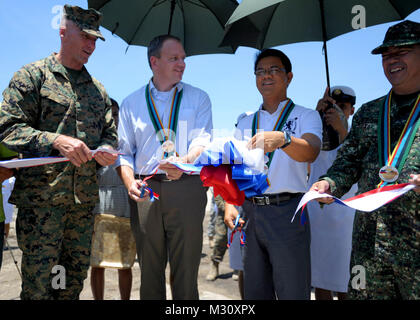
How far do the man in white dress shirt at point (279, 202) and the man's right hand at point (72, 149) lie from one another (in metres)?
1.29

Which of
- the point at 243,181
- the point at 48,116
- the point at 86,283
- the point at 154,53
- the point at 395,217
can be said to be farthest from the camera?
the point at 86,283

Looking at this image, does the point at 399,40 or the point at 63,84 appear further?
the point at 63,84

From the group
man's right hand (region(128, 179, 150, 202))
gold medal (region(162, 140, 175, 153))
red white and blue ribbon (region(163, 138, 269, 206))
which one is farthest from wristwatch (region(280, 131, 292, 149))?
man's right hand (region(128, 179, 150, 202))

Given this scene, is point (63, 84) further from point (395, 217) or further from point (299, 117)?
point (395, 217)

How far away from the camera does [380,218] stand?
2.35m

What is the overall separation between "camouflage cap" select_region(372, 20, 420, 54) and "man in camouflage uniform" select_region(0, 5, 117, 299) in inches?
89.8

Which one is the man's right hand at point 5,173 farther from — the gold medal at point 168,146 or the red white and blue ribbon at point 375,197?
the red white and blue ribbon at point 375,197

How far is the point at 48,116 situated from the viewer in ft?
9.90

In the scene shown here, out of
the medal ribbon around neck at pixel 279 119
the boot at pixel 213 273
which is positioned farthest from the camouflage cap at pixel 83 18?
the boot at pixel 213 273

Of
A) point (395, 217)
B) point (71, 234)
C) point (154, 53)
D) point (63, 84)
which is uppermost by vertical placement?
point (154, 53)

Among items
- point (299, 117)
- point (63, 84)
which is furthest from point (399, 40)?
point (63, 84)

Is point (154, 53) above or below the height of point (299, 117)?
above

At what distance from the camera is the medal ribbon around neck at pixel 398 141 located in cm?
229
